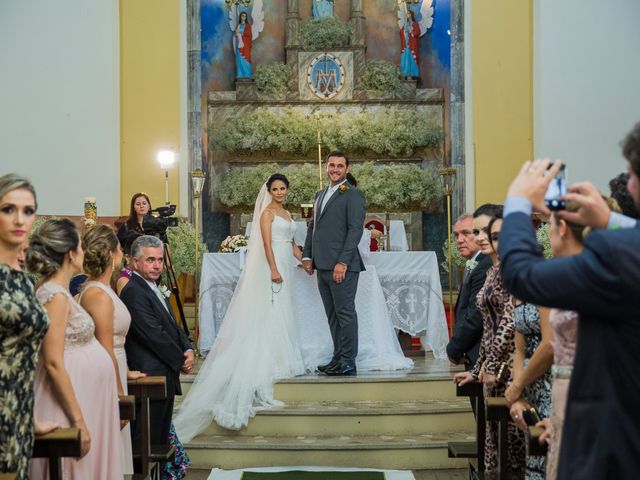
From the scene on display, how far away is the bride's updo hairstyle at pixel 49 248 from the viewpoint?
383cm

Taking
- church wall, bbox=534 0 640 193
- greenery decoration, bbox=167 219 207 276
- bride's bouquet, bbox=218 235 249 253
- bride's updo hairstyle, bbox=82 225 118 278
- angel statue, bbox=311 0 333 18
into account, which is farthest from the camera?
angel statue, bbox=311 0 333 18

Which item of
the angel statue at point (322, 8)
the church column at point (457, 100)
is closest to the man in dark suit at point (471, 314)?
the church column at point (457, 100)

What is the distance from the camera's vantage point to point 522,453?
4.43m

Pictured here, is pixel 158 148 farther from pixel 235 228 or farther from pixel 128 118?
pixel 235 228

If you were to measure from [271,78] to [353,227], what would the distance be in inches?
216

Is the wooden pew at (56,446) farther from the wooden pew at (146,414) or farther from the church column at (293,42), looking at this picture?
the church column at (293,42)

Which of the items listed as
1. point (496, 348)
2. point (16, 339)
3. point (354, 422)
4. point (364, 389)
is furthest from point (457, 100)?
point (16, 339)

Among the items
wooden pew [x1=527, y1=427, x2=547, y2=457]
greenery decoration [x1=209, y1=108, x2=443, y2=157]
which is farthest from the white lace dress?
greenery decoration [x1=209, y1=108, x2=443, y2=157]

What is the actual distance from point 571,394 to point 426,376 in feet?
17.2

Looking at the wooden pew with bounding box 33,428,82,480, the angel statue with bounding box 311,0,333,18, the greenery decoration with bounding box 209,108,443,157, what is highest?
the angel statue with bounding box 311,0,333,18

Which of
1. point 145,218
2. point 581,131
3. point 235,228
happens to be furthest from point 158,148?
point 581,131

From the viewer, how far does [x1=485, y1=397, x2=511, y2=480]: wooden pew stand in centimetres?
407

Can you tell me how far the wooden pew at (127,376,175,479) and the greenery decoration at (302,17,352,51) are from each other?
849 cm

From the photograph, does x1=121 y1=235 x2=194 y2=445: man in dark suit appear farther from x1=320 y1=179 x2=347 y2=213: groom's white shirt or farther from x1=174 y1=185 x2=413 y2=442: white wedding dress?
x1=320 y1=179 x2=347 y2=213: groom's white shirt
